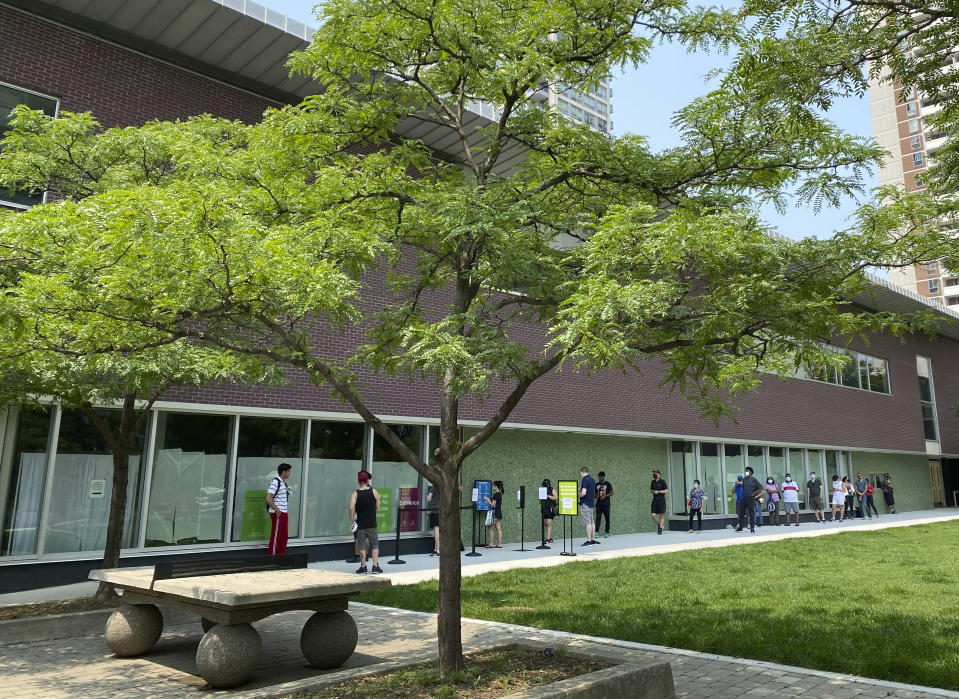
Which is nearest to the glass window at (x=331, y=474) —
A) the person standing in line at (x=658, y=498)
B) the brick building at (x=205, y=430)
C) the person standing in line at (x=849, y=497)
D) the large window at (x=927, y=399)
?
the brick building at (x=205, y=430)

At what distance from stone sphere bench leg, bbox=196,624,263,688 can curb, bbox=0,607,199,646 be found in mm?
2845

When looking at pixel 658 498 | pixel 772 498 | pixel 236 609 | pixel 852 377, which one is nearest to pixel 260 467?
pixel 236 609

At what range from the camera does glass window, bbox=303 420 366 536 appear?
593 inches

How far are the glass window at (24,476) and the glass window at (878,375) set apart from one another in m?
34.0

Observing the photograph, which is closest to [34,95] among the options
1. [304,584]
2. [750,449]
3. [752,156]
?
[304,584]

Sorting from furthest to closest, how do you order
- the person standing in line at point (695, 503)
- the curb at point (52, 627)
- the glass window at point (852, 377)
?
the glass window at point (852, 377), the person standing in line at point (695, 503), the curb at point (52, 627)

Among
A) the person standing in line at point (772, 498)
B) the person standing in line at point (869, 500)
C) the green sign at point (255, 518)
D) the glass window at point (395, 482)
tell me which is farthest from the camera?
the person standing in line at point (869, 500)

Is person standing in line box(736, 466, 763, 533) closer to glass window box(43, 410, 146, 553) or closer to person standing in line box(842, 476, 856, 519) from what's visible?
person standing in line box(842, 476, 856, 519)

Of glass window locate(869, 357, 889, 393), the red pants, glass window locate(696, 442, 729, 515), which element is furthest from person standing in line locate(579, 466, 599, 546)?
glass window locate(869, 357, 889, 393)

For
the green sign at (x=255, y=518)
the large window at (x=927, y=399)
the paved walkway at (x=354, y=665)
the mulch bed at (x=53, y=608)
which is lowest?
the paved walkway at (x=354, y=665)

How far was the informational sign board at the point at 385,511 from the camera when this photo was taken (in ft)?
52.6

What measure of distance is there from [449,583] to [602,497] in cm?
1452

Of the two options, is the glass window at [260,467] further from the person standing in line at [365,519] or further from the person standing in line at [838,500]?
the person standing in line at [838,500]

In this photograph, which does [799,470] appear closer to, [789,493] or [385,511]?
[789,493]
